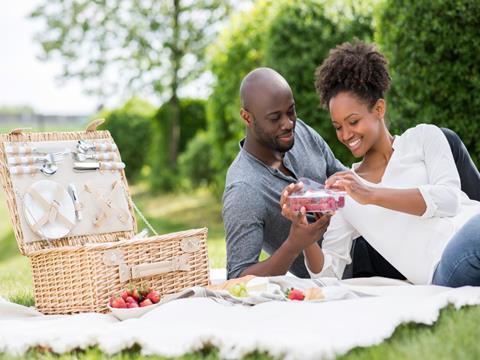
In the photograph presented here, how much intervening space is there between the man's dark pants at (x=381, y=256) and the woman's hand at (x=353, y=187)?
701 millimetres

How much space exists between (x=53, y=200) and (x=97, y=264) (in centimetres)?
54

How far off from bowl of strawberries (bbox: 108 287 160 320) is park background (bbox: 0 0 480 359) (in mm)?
538

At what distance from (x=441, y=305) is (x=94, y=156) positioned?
91.6 inches

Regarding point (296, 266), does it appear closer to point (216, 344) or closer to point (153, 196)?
point (216, 344)

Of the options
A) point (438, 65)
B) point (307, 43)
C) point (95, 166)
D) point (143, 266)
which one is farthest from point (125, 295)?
point (307, 43)

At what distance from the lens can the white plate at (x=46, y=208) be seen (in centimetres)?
419

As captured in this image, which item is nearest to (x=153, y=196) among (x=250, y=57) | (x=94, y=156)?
(x=250, y=57)

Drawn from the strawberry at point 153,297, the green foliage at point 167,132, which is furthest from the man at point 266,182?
the green foliage at point 167,132

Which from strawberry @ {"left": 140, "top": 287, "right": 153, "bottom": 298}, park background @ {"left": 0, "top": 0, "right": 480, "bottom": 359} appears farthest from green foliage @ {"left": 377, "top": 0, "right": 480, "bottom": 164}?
strawberry @ {"left": 140, "top": 287, "right": 153, "bottom": 298}

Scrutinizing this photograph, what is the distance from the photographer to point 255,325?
10.3 ft

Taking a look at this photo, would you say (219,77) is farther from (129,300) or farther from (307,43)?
(129,300)

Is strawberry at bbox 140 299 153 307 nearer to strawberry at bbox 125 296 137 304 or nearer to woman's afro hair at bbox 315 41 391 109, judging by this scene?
strawberry at bbox 125 296 137 304

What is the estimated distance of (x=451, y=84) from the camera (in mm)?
6602

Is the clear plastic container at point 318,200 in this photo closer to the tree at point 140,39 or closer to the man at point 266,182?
the man at point 266,182
